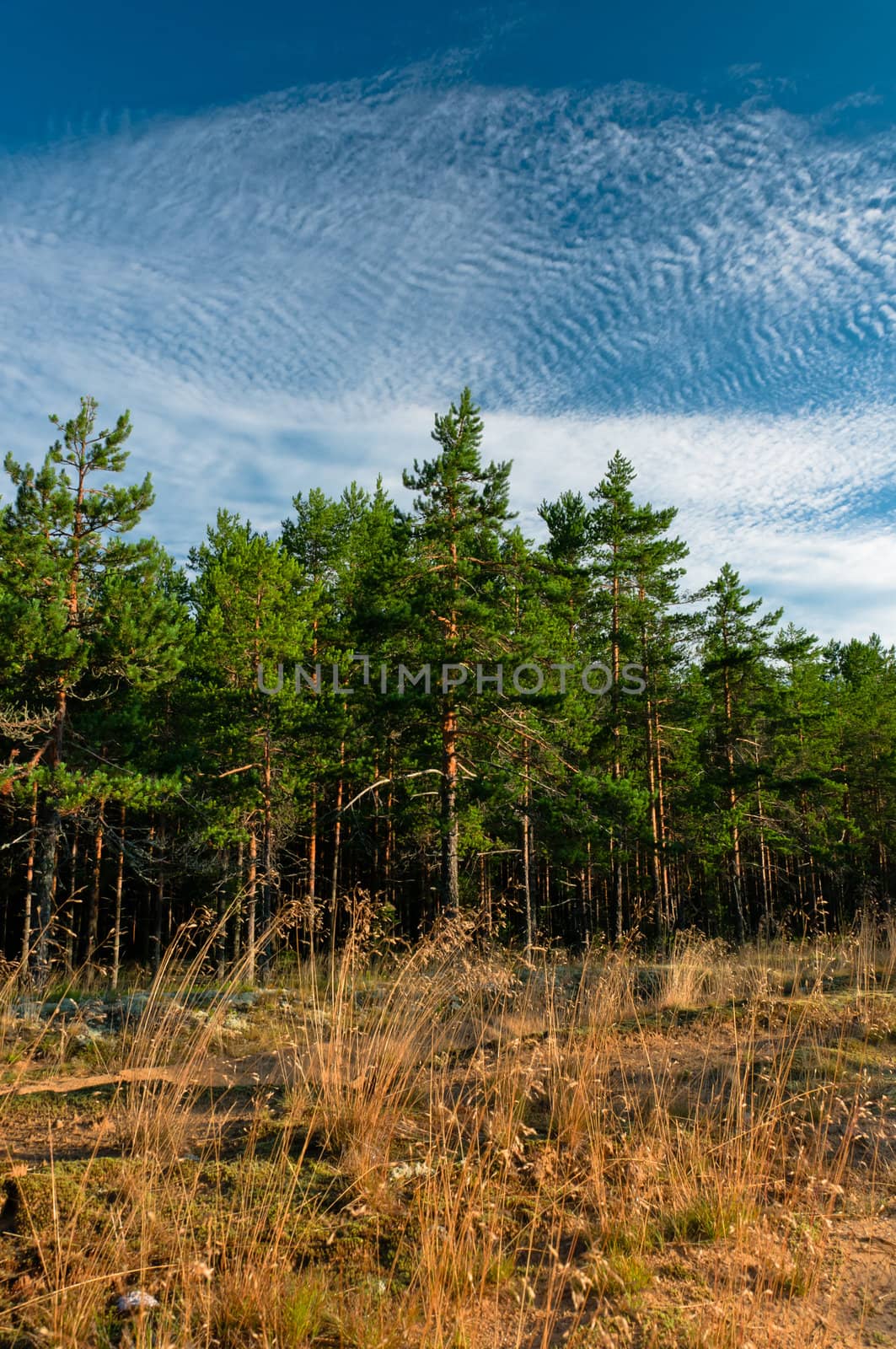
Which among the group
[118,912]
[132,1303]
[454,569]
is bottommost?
[118,912]

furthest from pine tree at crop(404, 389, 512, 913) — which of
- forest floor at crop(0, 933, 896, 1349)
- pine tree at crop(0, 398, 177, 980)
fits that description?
forest floor at crop(0, 933, 896, 1349)

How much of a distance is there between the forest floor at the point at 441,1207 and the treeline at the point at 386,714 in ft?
5.58

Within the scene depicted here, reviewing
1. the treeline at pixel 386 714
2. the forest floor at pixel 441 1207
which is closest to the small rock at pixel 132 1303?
the forest floor at pixel 441 1207

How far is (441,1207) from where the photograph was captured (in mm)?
3197

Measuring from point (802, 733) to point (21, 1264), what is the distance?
32227 mm

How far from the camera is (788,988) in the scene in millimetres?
9602

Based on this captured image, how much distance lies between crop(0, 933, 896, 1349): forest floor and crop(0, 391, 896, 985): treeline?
1700 millimetres

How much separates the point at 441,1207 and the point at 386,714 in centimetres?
1353

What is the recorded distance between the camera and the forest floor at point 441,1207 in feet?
8.73

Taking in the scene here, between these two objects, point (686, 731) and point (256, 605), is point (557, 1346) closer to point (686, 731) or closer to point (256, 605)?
point (256, 605)

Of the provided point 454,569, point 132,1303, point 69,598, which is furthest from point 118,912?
point 132,1303

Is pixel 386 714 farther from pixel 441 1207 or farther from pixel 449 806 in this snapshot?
pixel 441 1207

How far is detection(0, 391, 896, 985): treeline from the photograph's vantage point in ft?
50.8

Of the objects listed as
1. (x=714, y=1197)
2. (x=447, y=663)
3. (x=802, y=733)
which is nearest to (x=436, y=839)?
(x=447, y=663)
